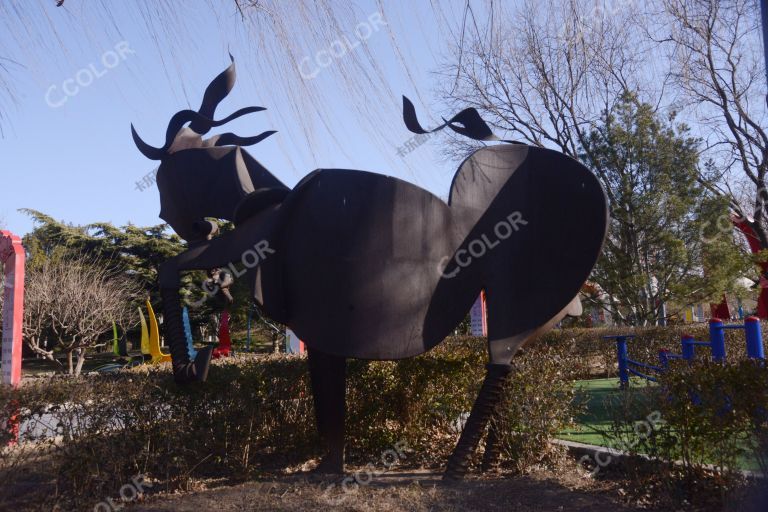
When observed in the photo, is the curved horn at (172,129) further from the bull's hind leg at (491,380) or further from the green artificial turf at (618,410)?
the green artificial turf at (618,410)

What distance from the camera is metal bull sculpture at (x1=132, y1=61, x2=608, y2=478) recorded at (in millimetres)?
5148

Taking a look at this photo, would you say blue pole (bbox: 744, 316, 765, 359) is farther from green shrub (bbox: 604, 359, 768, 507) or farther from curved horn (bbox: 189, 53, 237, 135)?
curved horn (bbox: 189, 53, 237, 135)

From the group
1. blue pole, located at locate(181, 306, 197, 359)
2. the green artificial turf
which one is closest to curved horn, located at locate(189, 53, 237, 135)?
blue pole, located at locate(181, 306, 197, 359)

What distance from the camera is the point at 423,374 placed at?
23.0ft

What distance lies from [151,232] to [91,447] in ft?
103

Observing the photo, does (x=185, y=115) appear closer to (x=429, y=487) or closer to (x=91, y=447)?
(x=91, y=447)

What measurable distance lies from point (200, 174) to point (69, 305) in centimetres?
2181

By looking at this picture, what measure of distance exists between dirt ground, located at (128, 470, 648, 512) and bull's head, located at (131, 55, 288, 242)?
228 centimetres

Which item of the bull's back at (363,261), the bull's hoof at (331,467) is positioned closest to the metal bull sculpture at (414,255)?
the bull's back at (363,261)

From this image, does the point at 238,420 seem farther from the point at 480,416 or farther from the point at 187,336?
the point at 480,416

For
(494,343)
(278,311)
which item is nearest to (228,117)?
(278,311)

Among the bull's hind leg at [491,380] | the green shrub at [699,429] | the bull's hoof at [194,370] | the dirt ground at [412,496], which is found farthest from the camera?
the bull's hind leg at [491,380]

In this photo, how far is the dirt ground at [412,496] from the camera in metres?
4.65

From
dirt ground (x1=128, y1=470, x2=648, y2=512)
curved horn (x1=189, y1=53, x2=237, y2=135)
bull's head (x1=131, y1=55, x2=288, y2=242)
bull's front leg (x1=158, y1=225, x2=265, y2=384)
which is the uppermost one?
curved horn (x1=189, y1=53, x2=237, y2=135)
